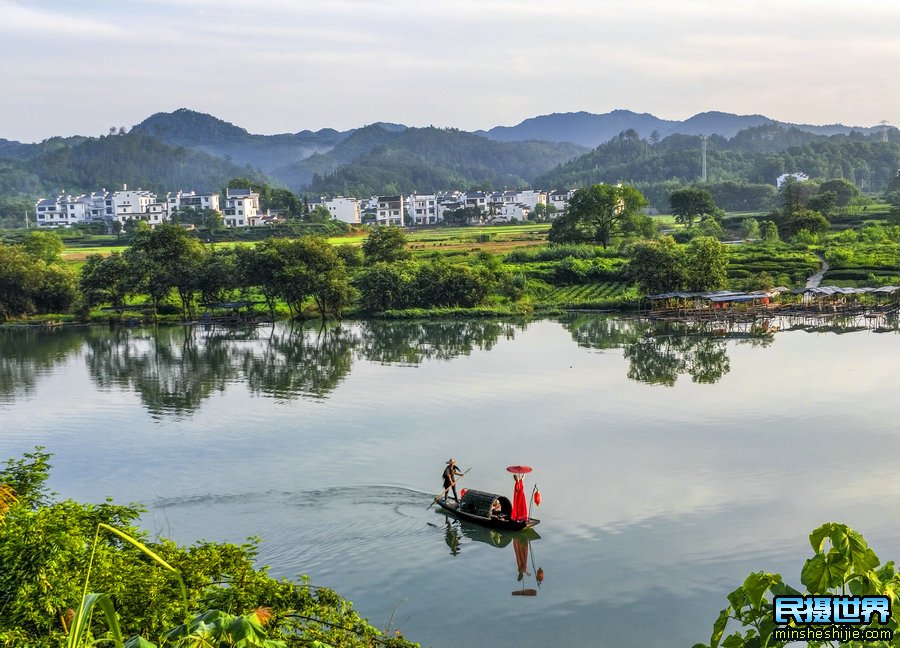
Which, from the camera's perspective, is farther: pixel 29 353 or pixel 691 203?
pixel 691 203

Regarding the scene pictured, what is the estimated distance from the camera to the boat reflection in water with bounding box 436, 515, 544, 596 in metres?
13.2

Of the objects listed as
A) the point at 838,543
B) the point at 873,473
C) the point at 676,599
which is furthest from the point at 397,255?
the point at 838,543

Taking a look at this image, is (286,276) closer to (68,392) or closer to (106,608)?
(68,392)

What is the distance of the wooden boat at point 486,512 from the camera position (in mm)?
14562

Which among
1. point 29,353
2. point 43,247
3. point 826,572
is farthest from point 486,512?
point 43,247

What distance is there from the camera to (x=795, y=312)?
38.6m

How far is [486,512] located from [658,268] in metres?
30.0

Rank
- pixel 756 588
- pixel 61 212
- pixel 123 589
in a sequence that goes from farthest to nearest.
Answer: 1. pixel 61 212
2. pixel 123 589
3. pixel 756 588

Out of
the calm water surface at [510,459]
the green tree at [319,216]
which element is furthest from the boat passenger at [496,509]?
the green tree at [319,216]

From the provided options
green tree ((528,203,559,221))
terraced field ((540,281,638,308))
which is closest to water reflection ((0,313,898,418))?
terraced field ((540,281,638,308))

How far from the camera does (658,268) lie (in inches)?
1690

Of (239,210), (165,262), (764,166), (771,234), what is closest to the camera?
(165,262)

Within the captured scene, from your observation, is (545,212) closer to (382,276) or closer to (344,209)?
(344,209)

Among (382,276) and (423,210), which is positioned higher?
(423,210)
